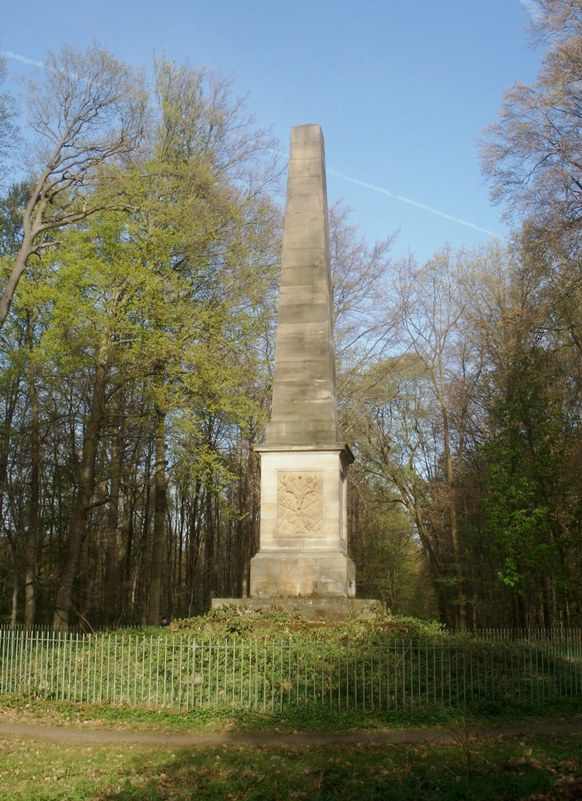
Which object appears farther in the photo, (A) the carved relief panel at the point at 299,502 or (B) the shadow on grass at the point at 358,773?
(A) the carved relief panel at the point at 299,502

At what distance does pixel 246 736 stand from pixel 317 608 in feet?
13.5

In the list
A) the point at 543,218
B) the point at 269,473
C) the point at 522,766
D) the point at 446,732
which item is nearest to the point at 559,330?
the point at 543,218

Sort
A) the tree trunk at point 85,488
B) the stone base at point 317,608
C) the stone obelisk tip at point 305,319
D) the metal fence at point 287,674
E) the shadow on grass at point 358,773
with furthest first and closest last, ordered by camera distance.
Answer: the tree trunk at point 85,488 → the stone obelisk tip at point 305,319 → the stone base at point 317,608 → the metal fence at point 287,674 → the shadow on grass at point 358,773

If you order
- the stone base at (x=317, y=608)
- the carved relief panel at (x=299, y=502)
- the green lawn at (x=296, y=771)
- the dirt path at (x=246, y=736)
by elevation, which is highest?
the carved relief panel at (x=299, y=502)

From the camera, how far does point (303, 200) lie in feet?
54.4

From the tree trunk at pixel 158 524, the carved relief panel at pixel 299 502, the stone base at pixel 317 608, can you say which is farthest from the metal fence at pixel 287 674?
the tree trunk at pixel 158 524

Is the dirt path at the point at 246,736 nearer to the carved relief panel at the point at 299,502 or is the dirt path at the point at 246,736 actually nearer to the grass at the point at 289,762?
the grass at the point at 289,762

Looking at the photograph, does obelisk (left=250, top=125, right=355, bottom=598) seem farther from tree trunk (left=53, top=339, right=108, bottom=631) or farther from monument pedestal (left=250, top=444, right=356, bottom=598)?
tree trunk (left=53, top=339, right=108, bottom=631)

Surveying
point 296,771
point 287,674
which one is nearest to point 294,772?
point 296,771

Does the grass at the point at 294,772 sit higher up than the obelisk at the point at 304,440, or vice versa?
the obelisk at the point at 304,440

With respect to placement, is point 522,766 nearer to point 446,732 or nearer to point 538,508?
point 446,732

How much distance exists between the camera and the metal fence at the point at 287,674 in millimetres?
11141

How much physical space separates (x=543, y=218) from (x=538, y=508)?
9681 millimetres

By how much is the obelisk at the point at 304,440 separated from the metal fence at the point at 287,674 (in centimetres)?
218
